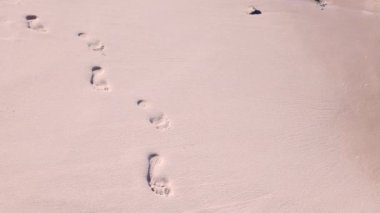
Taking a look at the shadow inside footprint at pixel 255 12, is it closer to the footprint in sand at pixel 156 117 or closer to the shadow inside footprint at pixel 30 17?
the footprint in sand at pixel 156 117

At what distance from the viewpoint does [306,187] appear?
2.28 m

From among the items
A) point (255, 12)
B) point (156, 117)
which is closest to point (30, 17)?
point (156, 117)

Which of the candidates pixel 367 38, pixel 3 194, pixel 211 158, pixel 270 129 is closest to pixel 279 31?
pixel 367 38

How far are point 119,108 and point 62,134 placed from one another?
0.37 meters

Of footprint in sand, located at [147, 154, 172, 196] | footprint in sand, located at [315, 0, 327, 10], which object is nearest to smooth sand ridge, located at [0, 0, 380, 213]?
footprint in sand, located at [147, 154, 172, 196]

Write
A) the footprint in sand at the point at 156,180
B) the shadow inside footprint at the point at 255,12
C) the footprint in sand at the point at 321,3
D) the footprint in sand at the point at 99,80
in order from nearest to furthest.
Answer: the footprint in sand at the point at 156,180
the footprint in sand at the point at 99,80
the shadow inside footprint at the point at 255,12
the footprint in sand at the point at 321,3

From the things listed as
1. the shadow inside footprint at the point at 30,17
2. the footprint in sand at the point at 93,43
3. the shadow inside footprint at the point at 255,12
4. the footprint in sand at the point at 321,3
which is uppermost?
the shadow inside footprint at the point at 30,17

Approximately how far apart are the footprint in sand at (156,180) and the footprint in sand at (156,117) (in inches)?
8.6

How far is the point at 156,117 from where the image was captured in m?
2.42

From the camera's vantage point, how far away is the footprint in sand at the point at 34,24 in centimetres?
275

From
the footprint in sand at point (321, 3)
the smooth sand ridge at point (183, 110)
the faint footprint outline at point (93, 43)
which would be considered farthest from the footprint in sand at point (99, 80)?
the footprint in sand at point (321, 3)

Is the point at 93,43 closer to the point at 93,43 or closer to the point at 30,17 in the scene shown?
the point at 93,43

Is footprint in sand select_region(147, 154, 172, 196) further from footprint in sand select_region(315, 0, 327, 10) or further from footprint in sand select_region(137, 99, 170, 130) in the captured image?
footprint in sand select_region(315, 0, 327, 10)

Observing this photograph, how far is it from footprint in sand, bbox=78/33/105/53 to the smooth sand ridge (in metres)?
0.01
